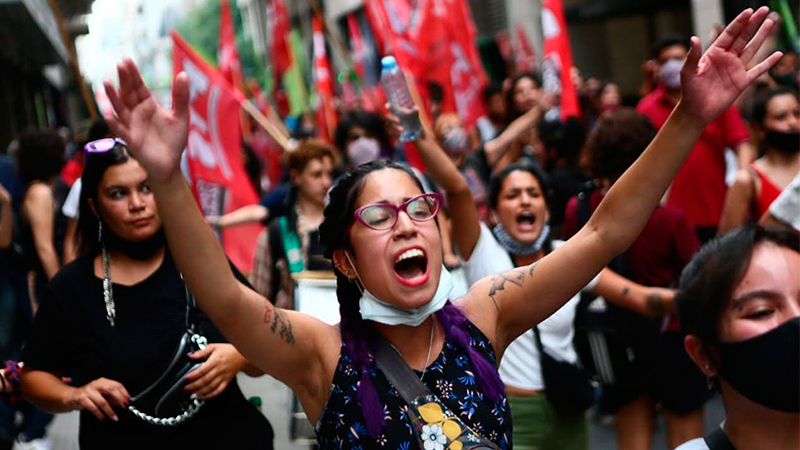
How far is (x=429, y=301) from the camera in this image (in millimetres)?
3082

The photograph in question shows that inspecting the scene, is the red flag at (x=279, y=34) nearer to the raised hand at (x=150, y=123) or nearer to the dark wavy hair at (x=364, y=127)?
the dark wavy hair at (x=364, y=127)

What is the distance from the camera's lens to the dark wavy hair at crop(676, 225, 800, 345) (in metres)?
2.71

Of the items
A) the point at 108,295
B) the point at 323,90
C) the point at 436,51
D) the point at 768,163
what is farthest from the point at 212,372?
the point at 323,90

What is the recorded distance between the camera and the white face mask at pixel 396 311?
3064 millimetres

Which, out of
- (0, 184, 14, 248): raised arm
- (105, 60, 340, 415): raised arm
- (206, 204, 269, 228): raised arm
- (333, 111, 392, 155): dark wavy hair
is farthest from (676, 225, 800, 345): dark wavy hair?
(333, 111, 392, 155): dark wavy hair

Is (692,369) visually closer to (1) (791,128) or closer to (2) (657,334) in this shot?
(2) (657,334)

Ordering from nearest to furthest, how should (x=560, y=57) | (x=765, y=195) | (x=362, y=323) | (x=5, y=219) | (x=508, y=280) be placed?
(x=362, y=323) → (x=508, y=280) → (x=765, y=195) → (x=5, y=219) → (x=560, y=57)

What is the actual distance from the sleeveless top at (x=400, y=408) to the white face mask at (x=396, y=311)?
0.34 feet

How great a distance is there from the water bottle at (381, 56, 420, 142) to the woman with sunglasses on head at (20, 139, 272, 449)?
1073mm

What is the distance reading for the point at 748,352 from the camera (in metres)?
2.61

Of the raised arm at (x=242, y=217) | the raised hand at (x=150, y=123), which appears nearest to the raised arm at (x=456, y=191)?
the raised hand at (x=150, y=123)

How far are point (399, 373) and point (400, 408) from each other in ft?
0.34

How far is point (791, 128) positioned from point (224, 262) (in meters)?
4.12

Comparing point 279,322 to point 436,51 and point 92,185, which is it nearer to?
point 92,185
